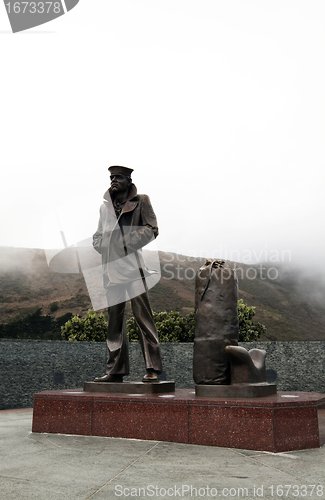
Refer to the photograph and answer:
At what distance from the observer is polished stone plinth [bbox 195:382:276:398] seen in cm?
498

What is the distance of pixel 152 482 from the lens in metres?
3.33

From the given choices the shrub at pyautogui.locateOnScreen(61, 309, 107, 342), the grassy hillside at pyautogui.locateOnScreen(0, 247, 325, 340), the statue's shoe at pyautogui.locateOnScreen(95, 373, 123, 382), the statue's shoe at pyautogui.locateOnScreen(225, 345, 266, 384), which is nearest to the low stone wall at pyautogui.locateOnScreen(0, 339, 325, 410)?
the statue's shoe at pyautogui.locateOnScreen(95, 373, 123, 382)

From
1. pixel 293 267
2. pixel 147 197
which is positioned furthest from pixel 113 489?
pixel 293 267

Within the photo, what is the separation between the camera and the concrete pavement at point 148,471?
3.11 meters

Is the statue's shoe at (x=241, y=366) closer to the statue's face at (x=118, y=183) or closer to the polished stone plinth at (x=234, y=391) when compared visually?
the polished stone plinth at (x=234, y=391)

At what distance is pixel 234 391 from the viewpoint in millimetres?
5008

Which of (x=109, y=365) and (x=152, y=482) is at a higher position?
(x=109, y=365)

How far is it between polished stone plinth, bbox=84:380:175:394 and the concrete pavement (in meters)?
0.69

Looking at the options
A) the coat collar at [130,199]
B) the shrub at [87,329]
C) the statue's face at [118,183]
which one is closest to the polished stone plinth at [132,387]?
the coat collar at [130,199]

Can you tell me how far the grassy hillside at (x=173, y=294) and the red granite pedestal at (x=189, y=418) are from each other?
45903 mm

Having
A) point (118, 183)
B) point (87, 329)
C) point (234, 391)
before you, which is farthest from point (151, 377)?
point (87, 329)

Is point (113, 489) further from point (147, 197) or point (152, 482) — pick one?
point (147, 197)

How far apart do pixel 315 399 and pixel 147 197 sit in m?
3.37

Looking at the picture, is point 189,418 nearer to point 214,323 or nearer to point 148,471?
point 214,323
